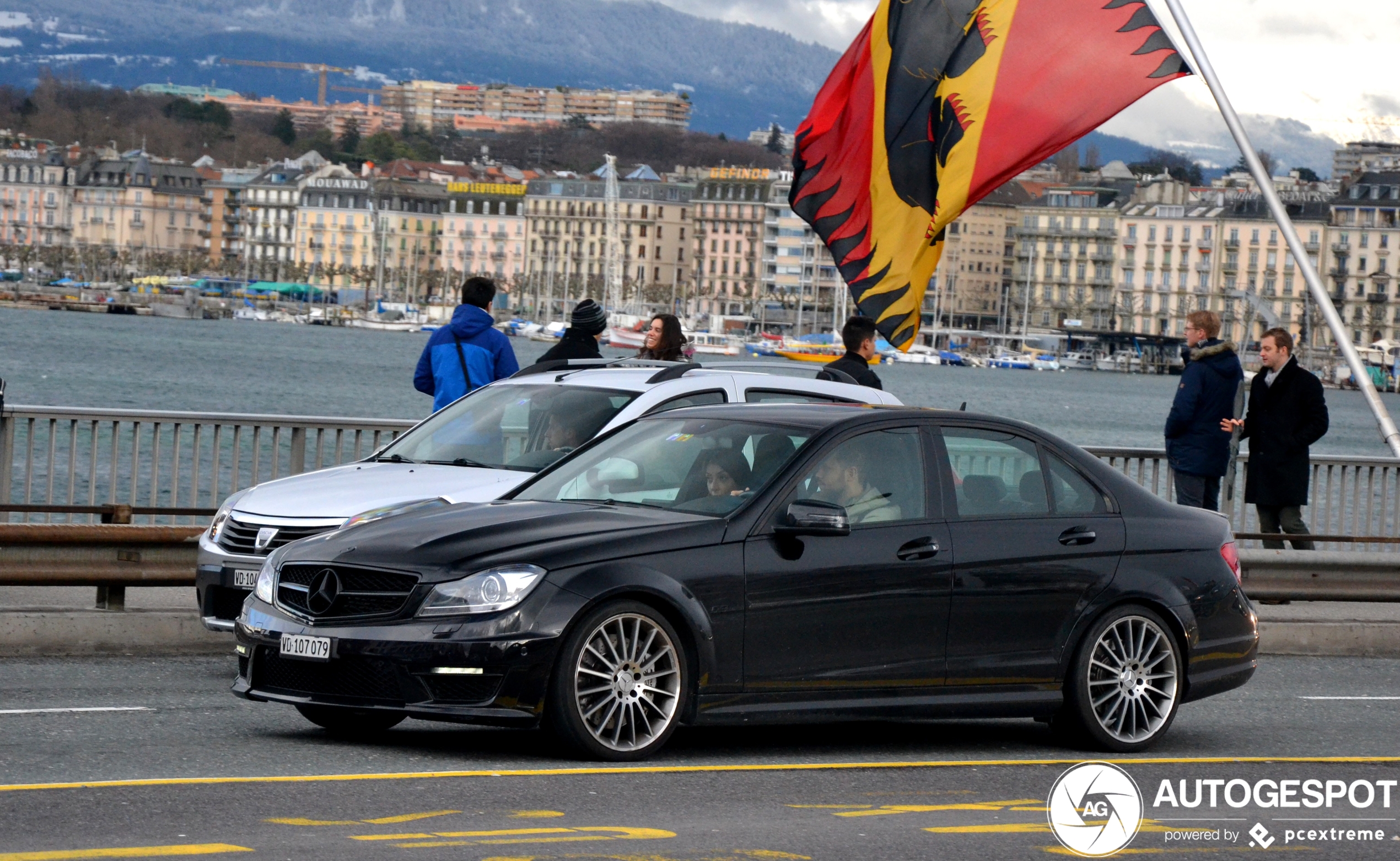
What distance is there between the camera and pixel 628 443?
9.25 m

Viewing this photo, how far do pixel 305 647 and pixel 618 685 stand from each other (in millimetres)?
1164

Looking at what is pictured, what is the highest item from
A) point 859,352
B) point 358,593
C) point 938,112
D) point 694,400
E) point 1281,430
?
point 938,112

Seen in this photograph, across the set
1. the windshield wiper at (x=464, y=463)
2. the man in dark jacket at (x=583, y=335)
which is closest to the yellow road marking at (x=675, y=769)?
the windshield wiper at (x=464, y=463)

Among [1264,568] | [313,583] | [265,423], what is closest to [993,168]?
[1264,568]

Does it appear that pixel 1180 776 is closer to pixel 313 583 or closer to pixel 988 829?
pixel 988 829

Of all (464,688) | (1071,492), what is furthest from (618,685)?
(1071,492)

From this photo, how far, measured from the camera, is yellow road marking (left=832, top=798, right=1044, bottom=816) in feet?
24.3

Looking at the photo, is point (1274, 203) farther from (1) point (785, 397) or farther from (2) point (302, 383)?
(2) point (302, 383)

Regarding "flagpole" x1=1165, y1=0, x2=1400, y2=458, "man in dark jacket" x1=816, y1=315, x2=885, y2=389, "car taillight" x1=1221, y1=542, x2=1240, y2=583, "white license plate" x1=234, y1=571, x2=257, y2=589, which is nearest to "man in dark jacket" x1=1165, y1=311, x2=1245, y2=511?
"flagpole" x1=1165, y1=0, x2=1400, y2=458

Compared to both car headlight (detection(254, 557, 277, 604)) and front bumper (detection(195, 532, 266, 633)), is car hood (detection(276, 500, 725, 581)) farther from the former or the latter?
front bumper (detection(195, 532, 266, 633))

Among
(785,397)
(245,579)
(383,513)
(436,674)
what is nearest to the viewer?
(436,674)

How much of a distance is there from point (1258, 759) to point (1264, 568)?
4.75 meters

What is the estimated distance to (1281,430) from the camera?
15094 millimetres

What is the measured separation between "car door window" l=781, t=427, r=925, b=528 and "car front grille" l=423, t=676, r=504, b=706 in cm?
149
